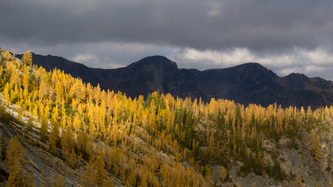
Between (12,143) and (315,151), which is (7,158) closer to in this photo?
(12,143)

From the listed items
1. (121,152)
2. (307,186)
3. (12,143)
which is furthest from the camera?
(307,186)

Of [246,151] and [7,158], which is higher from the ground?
[7,158]

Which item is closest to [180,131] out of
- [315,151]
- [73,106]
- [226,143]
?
[226,143]

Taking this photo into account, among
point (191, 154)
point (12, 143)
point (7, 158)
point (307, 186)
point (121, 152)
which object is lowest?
point (307, 186)

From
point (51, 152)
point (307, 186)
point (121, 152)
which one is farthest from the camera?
point (307, 186)

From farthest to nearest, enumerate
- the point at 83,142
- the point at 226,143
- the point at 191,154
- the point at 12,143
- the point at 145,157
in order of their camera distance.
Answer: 1. the point at 226,143
2. the point at 191,154
3. the point at 145,157
4. the point at 83,142
5. the point at 12,143

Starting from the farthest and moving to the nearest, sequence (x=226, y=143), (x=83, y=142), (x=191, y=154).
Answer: (x=226, y=143), (x=191, y=154), (x=83, y=142)

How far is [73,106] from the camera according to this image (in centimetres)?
17988

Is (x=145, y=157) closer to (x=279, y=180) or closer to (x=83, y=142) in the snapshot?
(x=83, y=142)

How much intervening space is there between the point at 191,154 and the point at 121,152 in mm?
66958

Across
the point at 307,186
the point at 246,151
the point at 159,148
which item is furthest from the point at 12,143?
the point at 307,186

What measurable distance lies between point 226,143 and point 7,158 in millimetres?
167879

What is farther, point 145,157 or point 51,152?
point 145,157

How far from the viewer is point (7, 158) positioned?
58.2m
